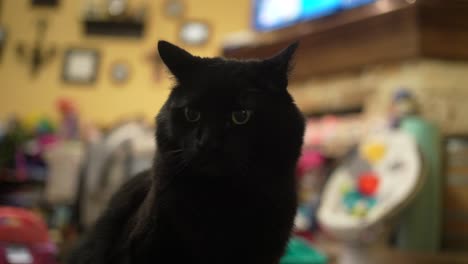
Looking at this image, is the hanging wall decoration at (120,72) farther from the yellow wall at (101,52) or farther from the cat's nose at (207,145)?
the cat's nose at (207,145)

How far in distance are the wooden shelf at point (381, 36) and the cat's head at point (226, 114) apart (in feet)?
4.89

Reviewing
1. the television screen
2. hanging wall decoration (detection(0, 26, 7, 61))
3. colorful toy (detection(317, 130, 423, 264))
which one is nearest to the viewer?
colorful toy (detection(317, 130, 423, 264))

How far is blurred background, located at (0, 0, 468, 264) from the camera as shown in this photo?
5.31ft

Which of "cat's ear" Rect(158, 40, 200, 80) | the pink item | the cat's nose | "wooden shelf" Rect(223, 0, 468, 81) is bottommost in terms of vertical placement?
the pink item

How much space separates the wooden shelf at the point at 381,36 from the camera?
1.99 m

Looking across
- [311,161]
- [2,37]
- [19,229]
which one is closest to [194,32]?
[2,37]

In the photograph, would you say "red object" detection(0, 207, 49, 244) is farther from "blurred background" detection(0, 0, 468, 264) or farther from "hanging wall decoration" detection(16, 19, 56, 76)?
"hanging wall decoration" detection(16, 19, 56, 76)

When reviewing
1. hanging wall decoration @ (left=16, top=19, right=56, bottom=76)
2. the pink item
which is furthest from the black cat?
hanging wall decoration @ (left=16, top=19, right=56, bottom=76)

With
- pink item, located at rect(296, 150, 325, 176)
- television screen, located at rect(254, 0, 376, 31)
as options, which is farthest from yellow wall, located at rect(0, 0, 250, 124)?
pink item, located at rect(296, 150, 325, 176)

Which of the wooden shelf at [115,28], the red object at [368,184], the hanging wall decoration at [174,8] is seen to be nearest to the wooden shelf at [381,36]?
the red object at [368,184]

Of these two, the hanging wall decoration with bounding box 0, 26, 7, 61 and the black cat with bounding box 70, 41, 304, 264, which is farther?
the hanging wall decoration with bounding box 0, 26, 7, 61

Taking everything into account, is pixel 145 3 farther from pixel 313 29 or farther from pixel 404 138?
pixel 404 138

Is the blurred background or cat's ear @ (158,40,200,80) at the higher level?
cat's ear @ (158,40,200,80)

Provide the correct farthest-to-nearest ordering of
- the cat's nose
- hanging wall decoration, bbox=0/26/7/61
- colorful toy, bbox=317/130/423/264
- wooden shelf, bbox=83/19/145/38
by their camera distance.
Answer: wooden shelf, bbox=83/19/145/38 < hanging wall decoration, bbox=0/26/7/61 < colorful toy, bbox=317/130/423/264 < the cat's nose
